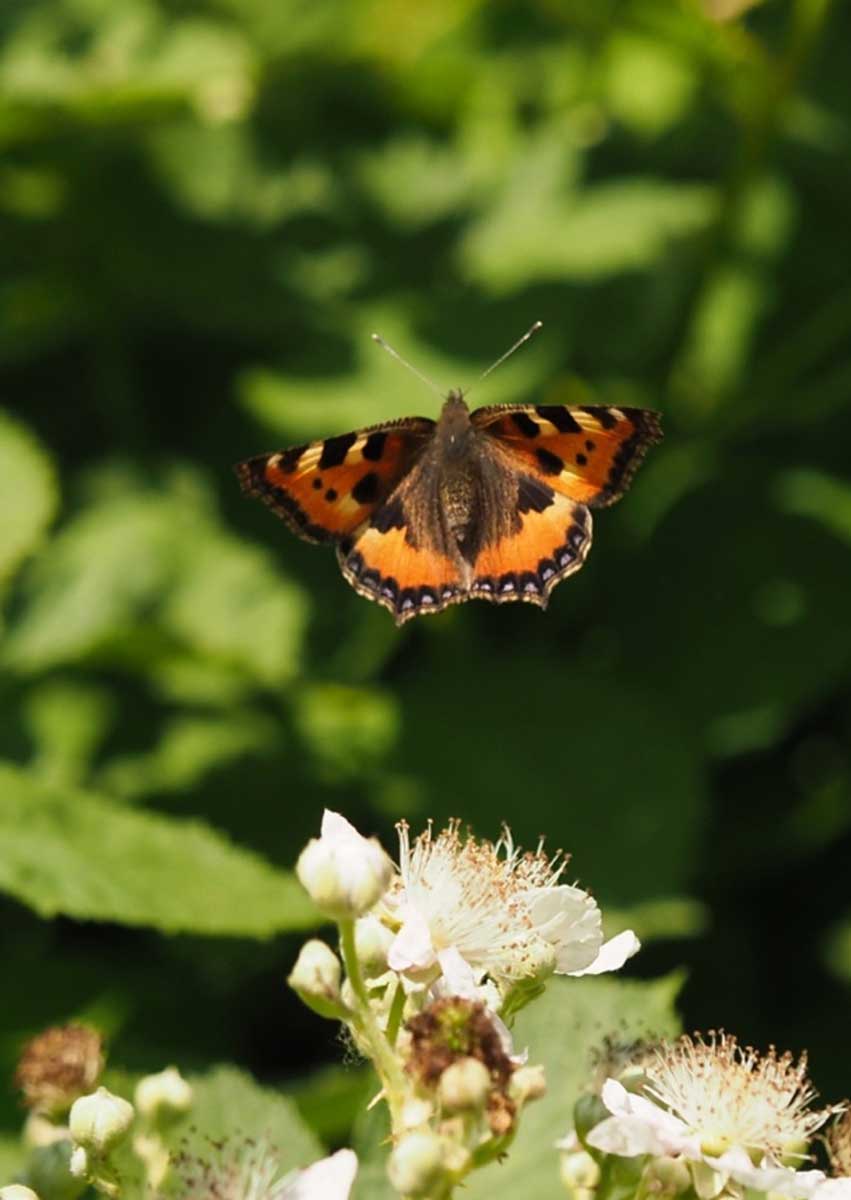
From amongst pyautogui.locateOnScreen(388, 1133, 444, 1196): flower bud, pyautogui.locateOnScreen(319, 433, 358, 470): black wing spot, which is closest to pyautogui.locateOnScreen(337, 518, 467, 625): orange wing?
pyautogui.locateOnScreen(319, 433, 358, 470): black wing spot

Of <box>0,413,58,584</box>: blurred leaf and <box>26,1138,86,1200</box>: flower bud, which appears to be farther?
<box>0,413,58,584</box>: blurred leaf

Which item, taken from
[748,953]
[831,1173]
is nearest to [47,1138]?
[831,1173]

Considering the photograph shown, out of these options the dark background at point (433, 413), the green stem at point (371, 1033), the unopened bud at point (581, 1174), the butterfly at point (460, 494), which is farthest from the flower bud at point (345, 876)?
the dark background at point (433, 413)

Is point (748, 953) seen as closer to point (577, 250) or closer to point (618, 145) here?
point (577, 250)

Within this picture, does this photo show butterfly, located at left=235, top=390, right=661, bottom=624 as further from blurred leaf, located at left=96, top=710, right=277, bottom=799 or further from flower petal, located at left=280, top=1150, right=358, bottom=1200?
flower petal, located at left=280, top=1150, right=358, bottom=1200

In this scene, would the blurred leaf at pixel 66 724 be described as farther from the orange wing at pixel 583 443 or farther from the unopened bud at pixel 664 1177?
the unopened bud at pixel 664 1177

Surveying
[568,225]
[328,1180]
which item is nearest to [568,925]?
[328,1180]
